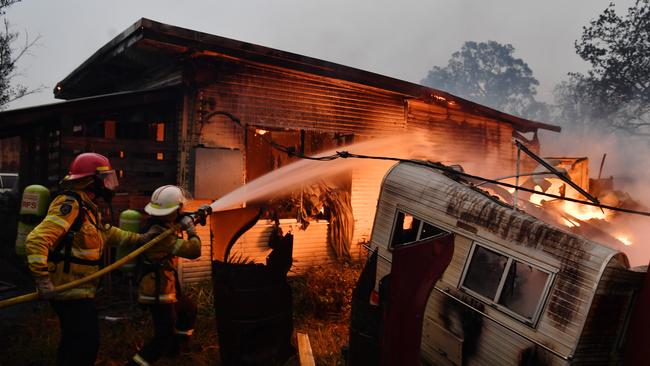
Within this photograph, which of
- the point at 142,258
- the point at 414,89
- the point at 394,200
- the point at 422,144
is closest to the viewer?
the point at 142,258

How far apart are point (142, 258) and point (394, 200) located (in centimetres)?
364

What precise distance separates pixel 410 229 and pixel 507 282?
1.60 metres

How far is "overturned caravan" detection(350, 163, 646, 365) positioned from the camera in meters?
3.73

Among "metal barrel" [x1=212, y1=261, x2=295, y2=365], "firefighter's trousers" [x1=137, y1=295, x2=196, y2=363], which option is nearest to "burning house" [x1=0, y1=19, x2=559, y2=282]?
"firefighter's trousers" [x1=137, y1=295, x2=196, y2=363]

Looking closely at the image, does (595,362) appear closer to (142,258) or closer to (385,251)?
(385,251)

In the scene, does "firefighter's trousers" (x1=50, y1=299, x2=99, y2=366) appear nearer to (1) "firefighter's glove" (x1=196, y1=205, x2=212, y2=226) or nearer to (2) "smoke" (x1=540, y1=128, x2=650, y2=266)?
(1) "firefighter's glove" (x1=196, y1=205, x2=212, y2=226)

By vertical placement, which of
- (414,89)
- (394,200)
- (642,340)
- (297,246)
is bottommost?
(297,246)

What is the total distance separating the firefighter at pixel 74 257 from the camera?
3933 millimetres

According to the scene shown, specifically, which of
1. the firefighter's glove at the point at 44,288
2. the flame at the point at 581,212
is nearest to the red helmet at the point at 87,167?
the firefighter's glove at the point at 44,288

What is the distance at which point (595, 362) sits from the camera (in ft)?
12.8

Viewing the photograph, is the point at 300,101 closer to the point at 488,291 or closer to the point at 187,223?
the point at 187,223

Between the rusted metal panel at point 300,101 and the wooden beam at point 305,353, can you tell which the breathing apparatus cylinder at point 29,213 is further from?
the rusted metal panel at point 300,101

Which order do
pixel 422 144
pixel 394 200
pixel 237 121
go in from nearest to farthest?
pixel 394 200, pixel 237 121, pixel 422 144

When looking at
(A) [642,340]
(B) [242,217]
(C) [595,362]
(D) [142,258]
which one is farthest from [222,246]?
(A) [642,340]
